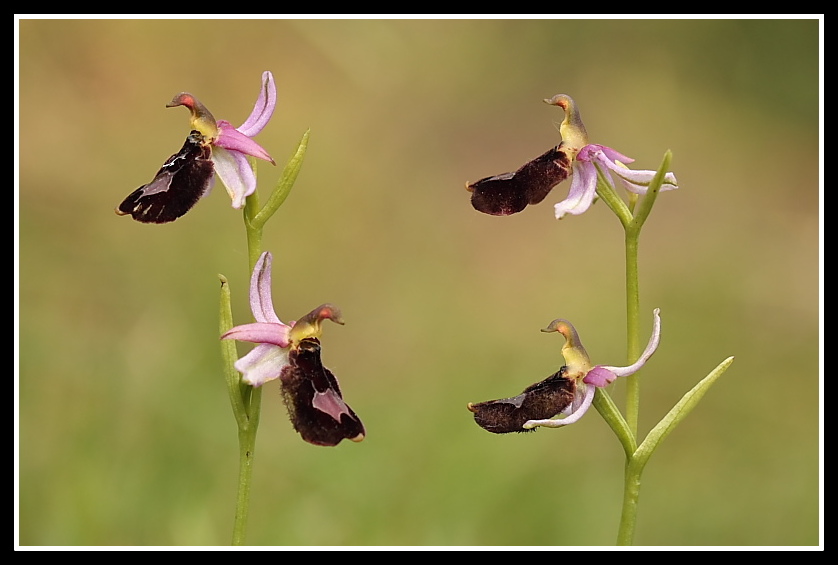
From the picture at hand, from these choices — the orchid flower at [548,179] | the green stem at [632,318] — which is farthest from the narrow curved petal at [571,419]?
the orchid flower at [548,179]

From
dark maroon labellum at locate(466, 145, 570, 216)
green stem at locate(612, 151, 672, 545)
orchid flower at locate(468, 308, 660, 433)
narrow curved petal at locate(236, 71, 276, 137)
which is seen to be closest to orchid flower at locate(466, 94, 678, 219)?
dark maroon labellum at locate(466, 145, 570, 216)

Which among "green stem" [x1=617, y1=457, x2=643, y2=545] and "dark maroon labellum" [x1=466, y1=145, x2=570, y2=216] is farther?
"dark maroon labellum" [x1=466, y1=145, x2=570, y2=216]

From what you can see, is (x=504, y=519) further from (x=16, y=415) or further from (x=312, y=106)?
(x=312, y=106)

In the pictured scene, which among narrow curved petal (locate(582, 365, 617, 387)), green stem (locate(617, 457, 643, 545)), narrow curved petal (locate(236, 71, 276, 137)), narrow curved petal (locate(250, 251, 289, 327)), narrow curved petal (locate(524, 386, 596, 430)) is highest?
narrow curved petal (locate(236, 71, 276, 137))

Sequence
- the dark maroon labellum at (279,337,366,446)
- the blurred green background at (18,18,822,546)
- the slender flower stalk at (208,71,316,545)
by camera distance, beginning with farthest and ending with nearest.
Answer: the blurred green background at (18,18,822,546)
the slender flower stalk at (208,71,316,545)
the dark maroon labellum at (279,337,366,446)

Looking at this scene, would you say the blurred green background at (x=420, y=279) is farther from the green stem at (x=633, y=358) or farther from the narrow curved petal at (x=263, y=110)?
the narrow curved petal at (x=263, y=110)

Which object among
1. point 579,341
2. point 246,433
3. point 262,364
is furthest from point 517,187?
point 246,433

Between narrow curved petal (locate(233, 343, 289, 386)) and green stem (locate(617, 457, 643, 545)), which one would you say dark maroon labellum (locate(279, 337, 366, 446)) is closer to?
narrow curved petal (locate(233, 343, 289, 386))

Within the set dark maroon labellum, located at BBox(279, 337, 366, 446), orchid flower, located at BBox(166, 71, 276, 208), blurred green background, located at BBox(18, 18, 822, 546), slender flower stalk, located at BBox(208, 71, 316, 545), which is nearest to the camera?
dark maroon labellum, located at BBox(279, 337, 366, 446)

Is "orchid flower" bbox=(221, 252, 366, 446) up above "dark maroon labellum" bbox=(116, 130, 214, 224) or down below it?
below
